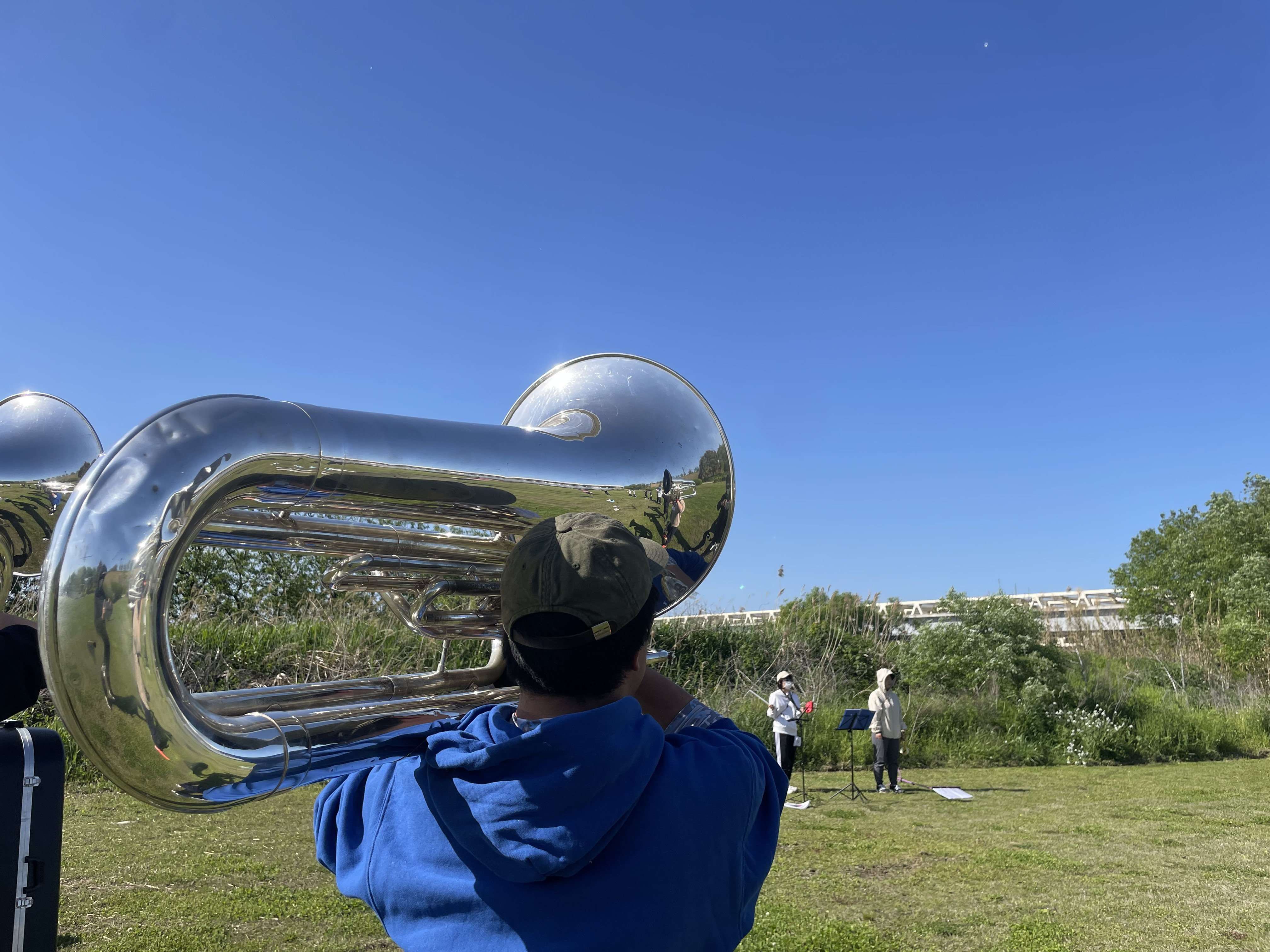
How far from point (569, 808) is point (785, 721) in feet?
33.2

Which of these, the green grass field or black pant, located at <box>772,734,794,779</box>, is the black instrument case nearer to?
the green grass field

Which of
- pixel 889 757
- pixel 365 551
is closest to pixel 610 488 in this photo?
pixel 365 551

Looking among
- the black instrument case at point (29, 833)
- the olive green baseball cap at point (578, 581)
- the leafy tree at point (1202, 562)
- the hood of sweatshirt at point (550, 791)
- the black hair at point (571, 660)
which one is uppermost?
the leafy tree at point (1202, 562)

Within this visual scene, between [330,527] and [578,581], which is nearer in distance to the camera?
[578,581]

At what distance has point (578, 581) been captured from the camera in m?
1.24

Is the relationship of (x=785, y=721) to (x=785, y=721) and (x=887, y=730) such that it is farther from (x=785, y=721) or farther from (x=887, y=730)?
(x=887, y=730)

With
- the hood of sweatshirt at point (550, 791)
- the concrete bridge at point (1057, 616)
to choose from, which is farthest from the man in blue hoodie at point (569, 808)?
the concrete bridge at point (1057, 616)

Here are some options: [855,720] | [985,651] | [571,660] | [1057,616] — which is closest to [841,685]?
[985,651]

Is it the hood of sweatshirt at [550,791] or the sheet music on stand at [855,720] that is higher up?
the hood of sweatshirt at [550,791]

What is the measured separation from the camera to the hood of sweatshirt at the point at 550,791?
113cm

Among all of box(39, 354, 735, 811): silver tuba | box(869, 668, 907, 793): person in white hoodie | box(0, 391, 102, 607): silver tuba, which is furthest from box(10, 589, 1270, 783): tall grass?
box(39, 354, 735, 811): silver tuba

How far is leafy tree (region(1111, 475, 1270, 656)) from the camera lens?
21250mm

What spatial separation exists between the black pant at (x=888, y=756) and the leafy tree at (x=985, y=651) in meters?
4.12

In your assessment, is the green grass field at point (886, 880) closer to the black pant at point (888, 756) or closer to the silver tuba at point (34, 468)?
the black pant at point (888, 756)
